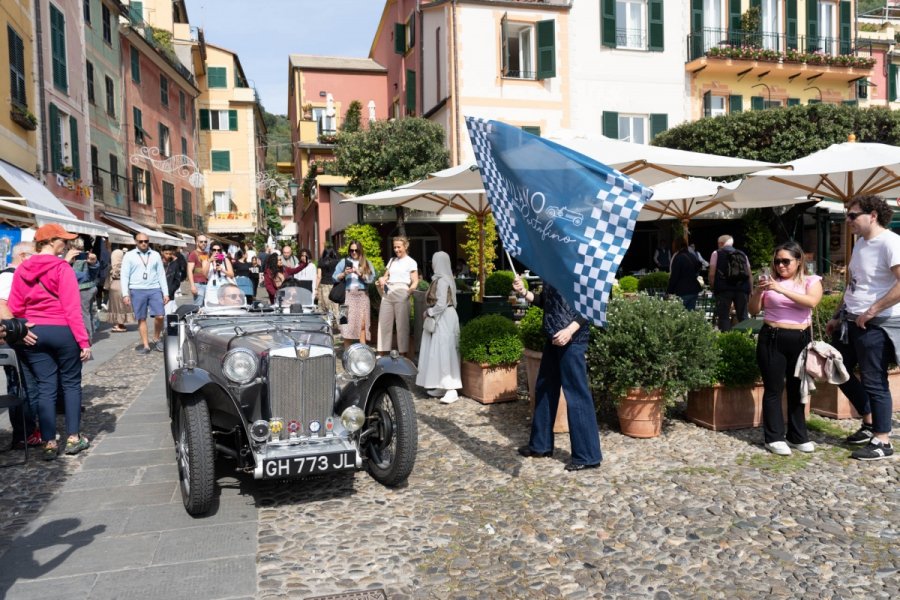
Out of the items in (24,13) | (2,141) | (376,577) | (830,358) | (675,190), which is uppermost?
(24,13)

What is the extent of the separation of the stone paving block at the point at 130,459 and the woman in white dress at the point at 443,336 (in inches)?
109

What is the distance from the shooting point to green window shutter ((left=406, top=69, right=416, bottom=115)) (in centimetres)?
2552

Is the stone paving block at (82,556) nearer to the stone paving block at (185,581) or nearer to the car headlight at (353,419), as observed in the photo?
the stone paving block at (185,581)

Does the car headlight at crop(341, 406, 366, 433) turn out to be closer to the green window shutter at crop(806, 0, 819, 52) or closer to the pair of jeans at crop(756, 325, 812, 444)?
the pair of jeans at crop(756, 325, 812, 444)

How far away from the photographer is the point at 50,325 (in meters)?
5.23

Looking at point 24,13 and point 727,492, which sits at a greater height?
point 24,13

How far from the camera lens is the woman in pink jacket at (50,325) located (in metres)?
5.20

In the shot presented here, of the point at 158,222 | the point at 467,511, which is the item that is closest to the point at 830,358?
the point at 467,511

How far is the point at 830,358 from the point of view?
4938 millimetres

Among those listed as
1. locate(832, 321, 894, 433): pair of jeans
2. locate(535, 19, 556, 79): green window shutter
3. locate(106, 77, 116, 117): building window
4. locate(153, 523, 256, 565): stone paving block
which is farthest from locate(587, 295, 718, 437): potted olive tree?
locate(106, 77, 116, 117): building window

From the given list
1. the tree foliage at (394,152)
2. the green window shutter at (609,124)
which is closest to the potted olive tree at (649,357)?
the tree foliage at (394,152)

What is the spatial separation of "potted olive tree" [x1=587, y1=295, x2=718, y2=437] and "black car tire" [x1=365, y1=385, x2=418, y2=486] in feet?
5.88

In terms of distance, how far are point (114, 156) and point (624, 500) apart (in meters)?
26.7

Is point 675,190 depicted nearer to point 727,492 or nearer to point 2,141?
point 727,492
